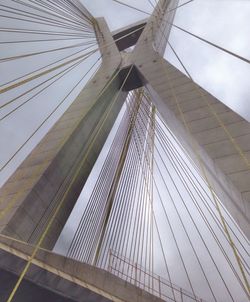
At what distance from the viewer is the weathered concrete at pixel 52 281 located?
4938 mm

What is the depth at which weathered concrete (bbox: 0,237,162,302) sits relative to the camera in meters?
4.94

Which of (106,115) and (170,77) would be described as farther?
(106,115)

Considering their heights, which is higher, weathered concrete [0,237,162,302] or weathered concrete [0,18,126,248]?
weathered concrete [0,18,126,248]

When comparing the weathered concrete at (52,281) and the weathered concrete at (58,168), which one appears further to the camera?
the weathered concrete at (58,168)

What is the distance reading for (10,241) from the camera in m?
5.02

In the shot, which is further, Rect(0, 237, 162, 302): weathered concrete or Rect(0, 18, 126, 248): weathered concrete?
Rect(0, 18, 126, 248): weathered concrete

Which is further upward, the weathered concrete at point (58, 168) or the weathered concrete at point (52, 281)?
the weathered concrete at point (58, 168)

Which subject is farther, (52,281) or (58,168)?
(58,168)

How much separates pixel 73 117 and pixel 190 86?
9.45 feet

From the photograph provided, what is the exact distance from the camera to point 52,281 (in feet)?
16.5

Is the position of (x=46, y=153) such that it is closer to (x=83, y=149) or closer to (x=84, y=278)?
(x=83, y=149)

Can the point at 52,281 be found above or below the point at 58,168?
below

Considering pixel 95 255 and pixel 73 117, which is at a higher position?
pixel 73 117

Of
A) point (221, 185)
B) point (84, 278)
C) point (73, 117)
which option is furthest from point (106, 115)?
point (84, 278)
